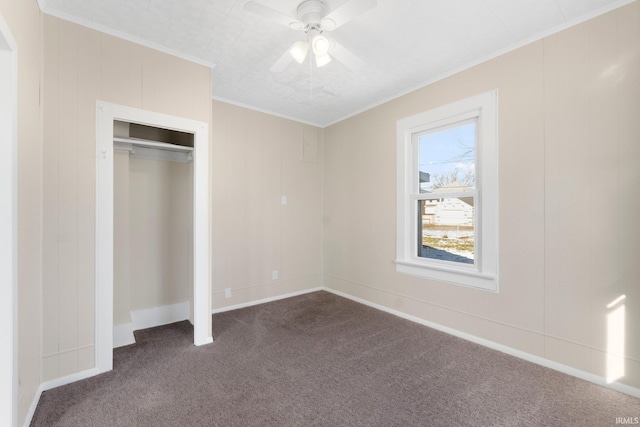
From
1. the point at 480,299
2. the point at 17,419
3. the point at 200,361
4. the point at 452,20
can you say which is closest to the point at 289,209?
the point at 200,361

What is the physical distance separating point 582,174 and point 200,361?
11.0ft

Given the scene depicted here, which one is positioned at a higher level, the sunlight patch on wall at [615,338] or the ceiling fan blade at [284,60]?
the ceiling fan blade at [284,60]

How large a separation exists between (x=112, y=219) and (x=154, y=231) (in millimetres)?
972

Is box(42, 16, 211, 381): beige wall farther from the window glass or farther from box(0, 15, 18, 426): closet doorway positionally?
the window glass

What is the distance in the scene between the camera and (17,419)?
1.50 metres

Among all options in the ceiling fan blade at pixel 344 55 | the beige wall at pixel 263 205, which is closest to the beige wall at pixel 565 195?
the ceiling fan blade at pixel 344 55

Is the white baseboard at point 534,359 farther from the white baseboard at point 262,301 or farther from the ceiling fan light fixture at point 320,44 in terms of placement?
the ceiling fan light fixture at point 320,44

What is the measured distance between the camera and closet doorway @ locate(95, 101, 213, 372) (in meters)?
2.23

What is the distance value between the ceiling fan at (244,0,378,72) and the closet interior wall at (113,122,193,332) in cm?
186

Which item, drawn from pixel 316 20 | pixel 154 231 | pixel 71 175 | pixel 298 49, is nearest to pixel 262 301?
pixel 154 231

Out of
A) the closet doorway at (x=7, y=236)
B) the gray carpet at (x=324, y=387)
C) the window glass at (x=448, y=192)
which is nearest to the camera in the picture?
the closet doorway at (x=7, y=236)

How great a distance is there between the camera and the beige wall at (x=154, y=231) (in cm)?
281

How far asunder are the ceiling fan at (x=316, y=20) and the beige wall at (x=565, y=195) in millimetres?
1568

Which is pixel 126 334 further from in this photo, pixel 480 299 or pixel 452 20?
pixel 452 20
